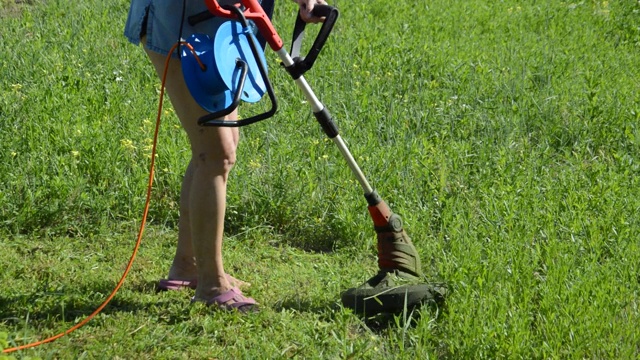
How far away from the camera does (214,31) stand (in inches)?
149

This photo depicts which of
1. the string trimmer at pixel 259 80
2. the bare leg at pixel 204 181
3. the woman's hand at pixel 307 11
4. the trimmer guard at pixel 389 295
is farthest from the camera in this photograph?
the trimmer guard at pixel 389 295

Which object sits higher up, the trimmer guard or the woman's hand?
the woman's hand

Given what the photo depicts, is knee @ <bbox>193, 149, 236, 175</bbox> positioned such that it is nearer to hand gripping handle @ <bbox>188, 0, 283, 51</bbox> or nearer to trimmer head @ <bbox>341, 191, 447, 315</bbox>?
hand gripping handle @ <bbox>188, 0, 283, 51</bbox>

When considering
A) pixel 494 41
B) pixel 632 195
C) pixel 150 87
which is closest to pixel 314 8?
pixel 632 195

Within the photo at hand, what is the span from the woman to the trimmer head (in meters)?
0.47

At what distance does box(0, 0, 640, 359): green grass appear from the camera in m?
3.90

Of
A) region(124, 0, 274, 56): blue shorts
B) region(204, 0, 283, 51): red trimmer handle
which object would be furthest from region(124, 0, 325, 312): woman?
region(204, 0, 283, 51): red trimmer handle

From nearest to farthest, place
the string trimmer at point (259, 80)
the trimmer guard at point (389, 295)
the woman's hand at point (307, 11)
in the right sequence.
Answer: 1. the string trimmer at point (259, 80)
2. the woman's hand at point (307, 11)
3. the trimmer guard at point (389, 295)

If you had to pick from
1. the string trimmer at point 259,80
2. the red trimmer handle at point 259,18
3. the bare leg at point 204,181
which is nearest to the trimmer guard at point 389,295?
the string trimmer at point 259,80

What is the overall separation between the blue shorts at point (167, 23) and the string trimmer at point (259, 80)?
4 centimetres

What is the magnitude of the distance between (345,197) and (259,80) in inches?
57.2

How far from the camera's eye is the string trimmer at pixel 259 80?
3.50 m

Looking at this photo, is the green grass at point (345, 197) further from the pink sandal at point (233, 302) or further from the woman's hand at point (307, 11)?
the woman's hand at point (307, 11)

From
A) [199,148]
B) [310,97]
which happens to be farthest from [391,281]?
[199,148]
